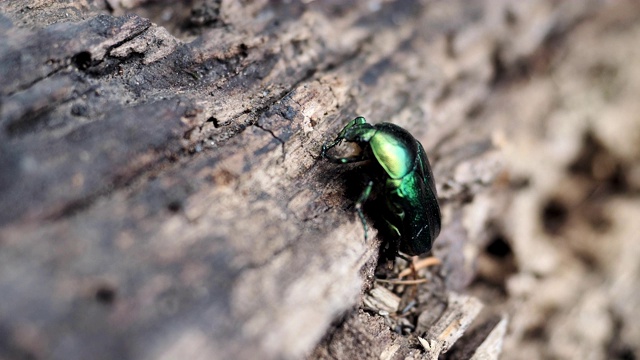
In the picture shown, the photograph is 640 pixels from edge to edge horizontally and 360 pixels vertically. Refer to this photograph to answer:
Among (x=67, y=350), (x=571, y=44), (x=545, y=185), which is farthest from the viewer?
(x=571, y=44)

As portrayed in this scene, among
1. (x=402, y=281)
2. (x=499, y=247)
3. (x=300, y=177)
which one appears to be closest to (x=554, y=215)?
(x=499, y=247)

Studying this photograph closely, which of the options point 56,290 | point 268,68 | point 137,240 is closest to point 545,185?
point 268,68

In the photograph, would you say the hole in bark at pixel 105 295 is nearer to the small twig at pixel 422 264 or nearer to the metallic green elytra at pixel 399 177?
the metallic green elytra at pixel 399 177

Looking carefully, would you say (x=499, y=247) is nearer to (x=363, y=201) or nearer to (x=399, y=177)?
(x=399, y=177)

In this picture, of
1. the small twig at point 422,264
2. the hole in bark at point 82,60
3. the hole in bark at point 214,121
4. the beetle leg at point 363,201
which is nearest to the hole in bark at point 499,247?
the small twig at point 422,264

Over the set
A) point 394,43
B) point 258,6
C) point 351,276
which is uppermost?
point 258,6

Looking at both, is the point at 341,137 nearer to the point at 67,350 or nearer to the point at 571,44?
the point at 67,350
